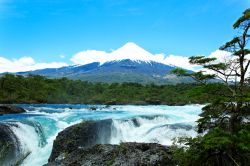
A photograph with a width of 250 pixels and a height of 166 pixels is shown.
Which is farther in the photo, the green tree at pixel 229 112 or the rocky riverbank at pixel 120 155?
the rocky riverbank at pixel 120 155

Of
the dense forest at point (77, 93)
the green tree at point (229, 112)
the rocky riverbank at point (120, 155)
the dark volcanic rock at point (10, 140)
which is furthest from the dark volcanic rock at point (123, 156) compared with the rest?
the dense forest at point (77, 93)

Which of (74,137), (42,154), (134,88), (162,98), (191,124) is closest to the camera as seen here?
(74,137)

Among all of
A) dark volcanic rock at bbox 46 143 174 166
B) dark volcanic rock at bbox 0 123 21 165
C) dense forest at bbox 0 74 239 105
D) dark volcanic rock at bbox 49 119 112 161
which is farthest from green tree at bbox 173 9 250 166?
dense forest at bbox 0 74 239 105

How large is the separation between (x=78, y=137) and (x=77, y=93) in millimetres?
79434

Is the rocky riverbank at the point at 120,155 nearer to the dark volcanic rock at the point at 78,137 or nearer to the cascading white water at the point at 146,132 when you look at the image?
the dark volcanic rock at the point at 78,137

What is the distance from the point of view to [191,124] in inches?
1056

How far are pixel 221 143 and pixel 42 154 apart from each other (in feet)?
54.9

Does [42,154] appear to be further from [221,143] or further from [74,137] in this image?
[221,143]

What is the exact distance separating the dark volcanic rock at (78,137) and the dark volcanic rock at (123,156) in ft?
15.8

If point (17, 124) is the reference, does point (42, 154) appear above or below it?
below

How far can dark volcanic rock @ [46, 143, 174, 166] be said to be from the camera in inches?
454

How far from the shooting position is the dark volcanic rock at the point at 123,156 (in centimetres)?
1153

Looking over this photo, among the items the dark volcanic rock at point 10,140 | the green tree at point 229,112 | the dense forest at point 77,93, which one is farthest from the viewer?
the dense forest at point 77,93

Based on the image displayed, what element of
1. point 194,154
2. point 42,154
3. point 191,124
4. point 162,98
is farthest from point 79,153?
point 162,98
